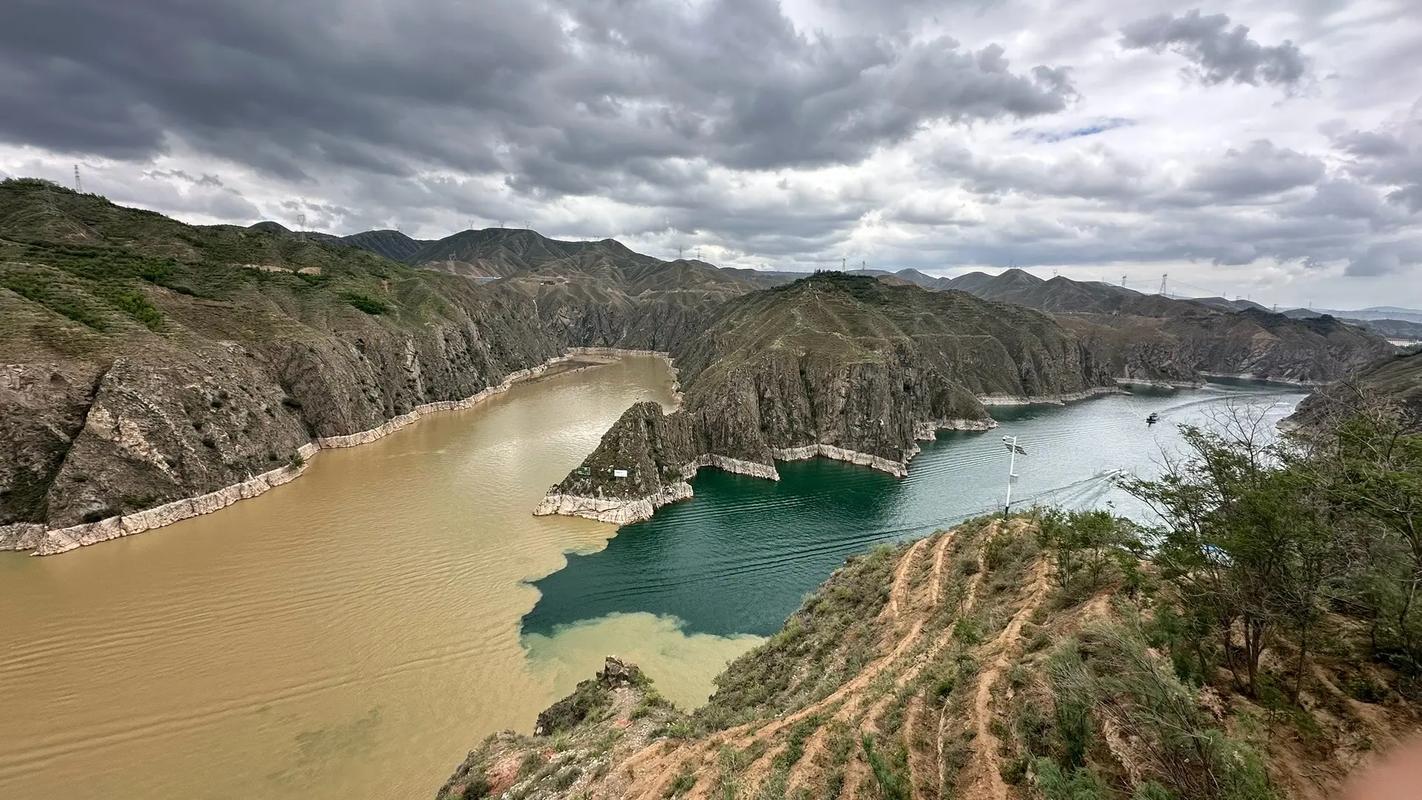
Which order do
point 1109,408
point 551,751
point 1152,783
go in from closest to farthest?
point 1152,783, point 551,751, point 1109,408

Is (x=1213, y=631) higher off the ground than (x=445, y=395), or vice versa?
(x=445, y=395)

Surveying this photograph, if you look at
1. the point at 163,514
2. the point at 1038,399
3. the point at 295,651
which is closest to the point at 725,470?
the point at 295,651

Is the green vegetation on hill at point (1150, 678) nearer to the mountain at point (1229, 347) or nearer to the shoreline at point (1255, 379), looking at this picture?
the mountain at point (1229, 347)

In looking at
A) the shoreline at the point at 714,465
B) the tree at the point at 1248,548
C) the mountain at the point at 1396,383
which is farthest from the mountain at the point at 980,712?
the mountain at the point at 1396,383

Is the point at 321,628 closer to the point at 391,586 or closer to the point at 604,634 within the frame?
the point at 391,586

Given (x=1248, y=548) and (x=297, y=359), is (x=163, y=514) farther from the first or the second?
(x=1248, y=548)

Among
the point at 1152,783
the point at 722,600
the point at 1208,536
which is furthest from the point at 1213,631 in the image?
the point at 722,600
